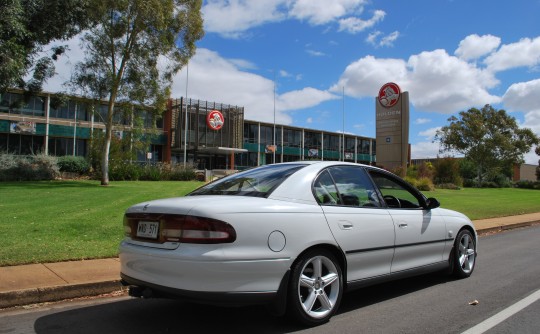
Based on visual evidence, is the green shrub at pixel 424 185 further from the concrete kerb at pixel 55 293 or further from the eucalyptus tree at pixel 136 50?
the concrete kerb at pixel 55 293

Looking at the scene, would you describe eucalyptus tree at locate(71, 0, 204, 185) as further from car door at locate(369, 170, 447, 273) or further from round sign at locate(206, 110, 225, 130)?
round sign at locate(206, 110, 225, 130)

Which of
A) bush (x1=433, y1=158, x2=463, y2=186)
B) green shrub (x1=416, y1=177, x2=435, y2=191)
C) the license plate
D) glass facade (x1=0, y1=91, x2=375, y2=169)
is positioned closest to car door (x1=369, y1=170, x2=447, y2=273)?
the license plate

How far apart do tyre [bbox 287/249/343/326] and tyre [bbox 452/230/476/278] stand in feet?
8.77

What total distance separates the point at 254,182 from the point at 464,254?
3.69 meters

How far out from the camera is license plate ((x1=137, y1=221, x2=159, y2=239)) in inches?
164

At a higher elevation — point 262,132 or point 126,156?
point 262,132

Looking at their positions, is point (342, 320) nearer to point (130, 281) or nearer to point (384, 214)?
point (384, 214)

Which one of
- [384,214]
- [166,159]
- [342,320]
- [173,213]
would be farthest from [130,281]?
[166,159]

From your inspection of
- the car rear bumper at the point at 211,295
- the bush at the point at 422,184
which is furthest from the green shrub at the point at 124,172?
the car rear bumper at the point at 211,295

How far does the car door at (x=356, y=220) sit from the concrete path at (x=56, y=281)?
3.04 m

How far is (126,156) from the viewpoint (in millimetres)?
30781

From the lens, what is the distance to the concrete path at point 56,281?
5.14 meters

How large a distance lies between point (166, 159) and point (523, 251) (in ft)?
145

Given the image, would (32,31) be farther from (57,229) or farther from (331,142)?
(331,142)
